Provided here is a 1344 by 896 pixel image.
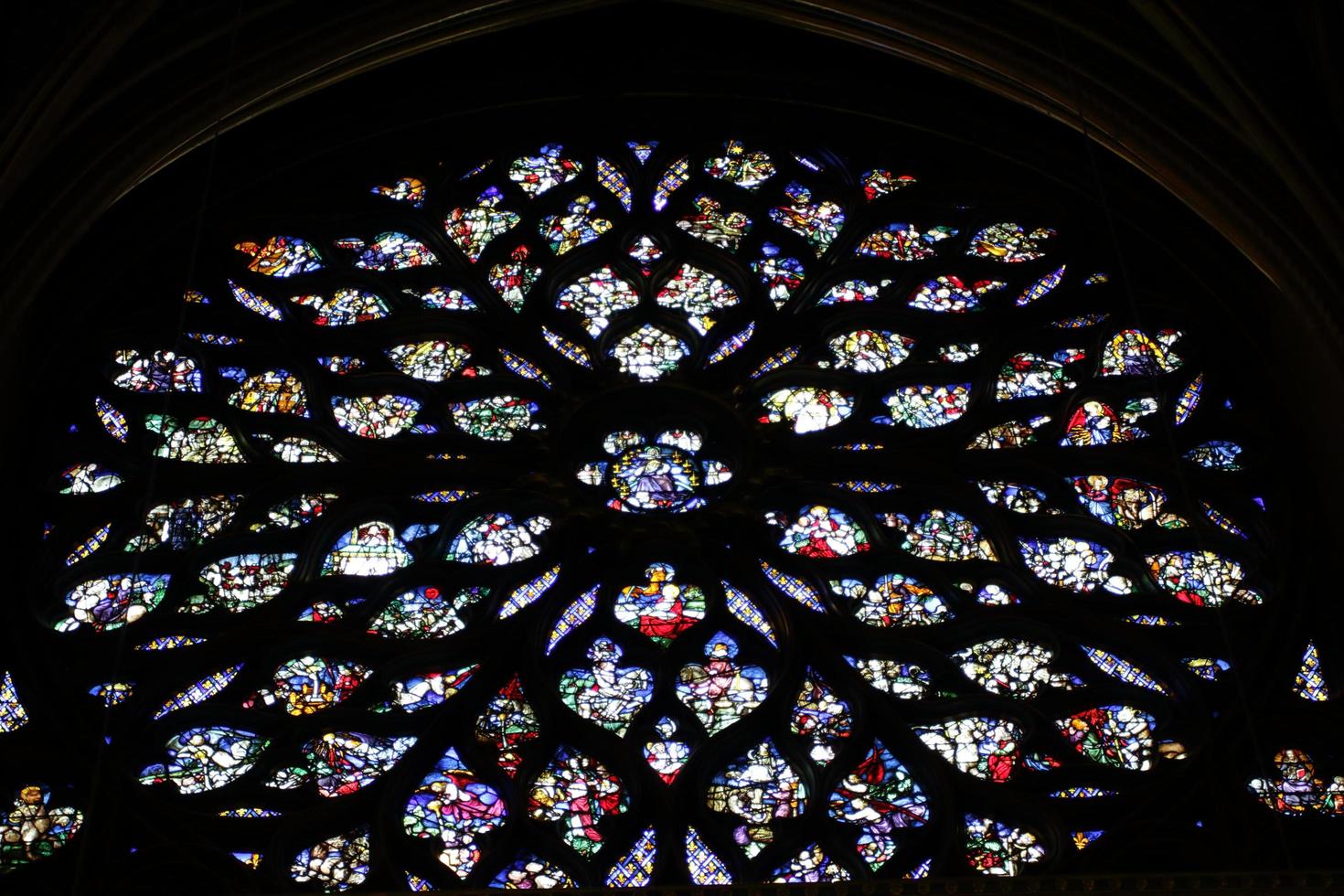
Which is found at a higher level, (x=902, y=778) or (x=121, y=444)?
(x=121, y=444)

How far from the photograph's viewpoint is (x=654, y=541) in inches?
436

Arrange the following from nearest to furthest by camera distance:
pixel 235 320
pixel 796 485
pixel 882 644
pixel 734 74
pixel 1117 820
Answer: pixel 1117 820 → pixel 882 644 → pixel 796 485 → pixel 235 320 → pixel 734 74

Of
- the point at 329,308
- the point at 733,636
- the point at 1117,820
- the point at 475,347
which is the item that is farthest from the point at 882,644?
the point at 329,308

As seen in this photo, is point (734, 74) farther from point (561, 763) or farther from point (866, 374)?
point (561, 763)

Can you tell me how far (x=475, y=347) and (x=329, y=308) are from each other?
2.80 ft

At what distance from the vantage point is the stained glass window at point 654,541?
992cm

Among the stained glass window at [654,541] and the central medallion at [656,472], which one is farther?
the central medallion at [656,472]

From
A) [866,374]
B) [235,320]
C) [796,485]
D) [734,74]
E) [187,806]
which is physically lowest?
[187,806]

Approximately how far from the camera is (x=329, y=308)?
41.0 feet

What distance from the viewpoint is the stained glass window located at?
9.92 meters

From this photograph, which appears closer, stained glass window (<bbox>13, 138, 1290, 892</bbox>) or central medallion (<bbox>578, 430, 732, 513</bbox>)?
stained glass window (<bbox>13, 138, 1290, 892</bbox>)

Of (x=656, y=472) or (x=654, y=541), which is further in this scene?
(x=656, y=472)

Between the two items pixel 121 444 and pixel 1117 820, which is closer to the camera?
pixel 1117 820

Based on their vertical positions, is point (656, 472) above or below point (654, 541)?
above
